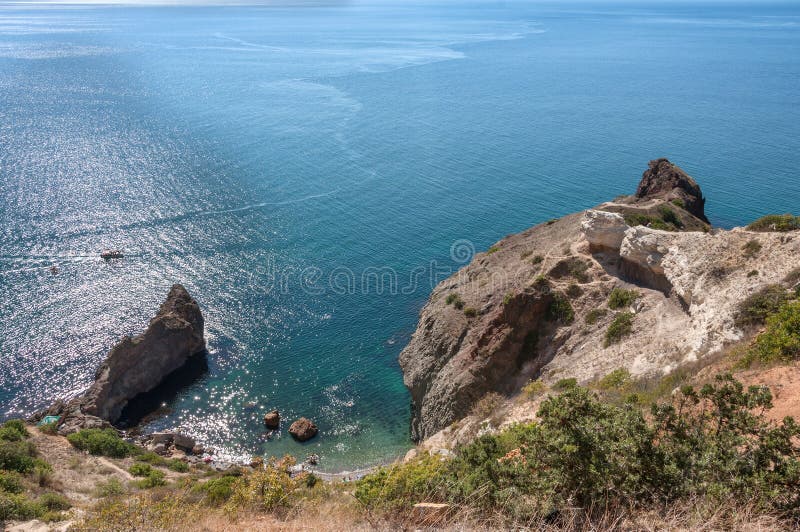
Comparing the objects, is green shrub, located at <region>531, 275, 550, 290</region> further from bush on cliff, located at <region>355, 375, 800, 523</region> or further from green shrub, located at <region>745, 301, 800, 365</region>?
bush on cliff, located at <region>355, 375, 800, 523</region>

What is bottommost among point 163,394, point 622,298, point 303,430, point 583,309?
point 163,394

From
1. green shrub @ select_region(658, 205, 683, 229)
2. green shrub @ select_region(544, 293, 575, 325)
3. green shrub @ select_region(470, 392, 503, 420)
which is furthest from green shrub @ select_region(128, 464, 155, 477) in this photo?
green shrub @ select_region(658, 205, 683, 229)

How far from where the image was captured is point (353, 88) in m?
170

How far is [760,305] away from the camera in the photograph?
1293 inches

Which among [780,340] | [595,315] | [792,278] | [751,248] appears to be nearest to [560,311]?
[595,315]

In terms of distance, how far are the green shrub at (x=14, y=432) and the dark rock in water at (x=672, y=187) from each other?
229 ft

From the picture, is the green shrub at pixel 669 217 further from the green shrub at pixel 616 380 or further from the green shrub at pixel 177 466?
the green shrub at pixel 177 466

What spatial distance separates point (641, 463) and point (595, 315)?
29.4 meters

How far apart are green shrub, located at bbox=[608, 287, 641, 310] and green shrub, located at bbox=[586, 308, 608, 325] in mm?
797

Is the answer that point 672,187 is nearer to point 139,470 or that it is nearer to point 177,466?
point 177,466

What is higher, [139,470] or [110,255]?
[110,255]

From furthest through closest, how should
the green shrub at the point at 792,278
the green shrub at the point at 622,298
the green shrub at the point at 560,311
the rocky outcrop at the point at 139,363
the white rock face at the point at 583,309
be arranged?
the rocky outcrop at the point at 139,363 → the green shrub at the point at 560,311 → the green shrub at the point at 622,298 → the white rock face at the point at 583,309 → the green shrub at the point at 792,278

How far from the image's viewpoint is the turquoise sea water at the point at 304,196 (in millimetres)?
58688

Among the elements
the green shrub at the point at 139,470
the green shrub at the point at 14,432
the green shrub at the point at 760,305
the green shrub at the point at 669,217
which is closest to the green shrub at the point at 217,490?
the green shrub at the point at 139,470
